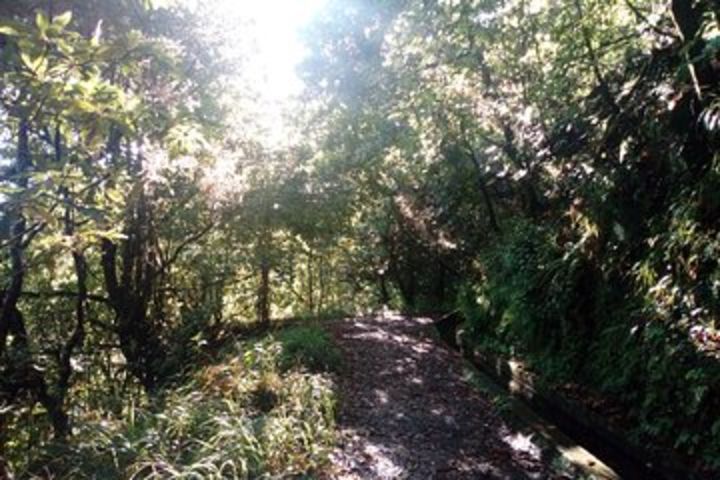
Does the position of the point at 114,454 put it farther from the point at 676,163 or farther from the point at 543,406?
the point at 676,163

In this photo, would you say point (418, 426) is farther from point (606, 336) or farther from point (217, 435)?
point (217, 435)

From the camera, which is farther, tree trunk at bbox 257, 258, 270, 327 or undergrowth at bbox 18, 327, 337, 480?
tree trunk at bbox 257, 258, 270, 327

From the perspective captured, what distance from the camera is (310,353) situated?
7348mm

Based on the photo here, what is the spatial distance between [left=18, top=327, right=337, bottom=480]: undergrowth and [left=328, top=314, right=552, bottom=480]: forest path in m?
0.33

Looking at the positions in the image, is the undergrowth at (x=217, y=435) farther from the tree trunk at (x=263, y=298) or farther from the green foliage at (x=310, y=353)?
the tree trunk at (x=263, y=298)

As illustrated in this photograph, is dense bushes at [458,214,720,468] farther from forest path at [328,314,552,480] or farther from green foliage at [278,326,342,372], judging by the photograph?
green foliage at [278,326,342,372]

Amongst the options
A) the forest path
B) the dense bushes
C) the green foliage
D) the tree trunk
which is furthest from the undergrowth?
the tree trunk

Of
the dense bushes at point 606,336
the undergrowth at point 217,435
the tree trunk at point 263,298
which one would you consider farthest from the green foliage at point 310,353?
the tree trunk at point 263,298

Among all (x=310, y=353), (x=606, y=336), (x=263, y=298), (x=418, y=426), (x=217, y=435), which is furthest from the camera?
(x=263, y=298)

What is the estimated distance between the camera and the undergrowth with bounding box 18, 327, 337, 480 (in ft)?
12.7

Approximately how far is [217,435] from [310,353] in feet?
10.3

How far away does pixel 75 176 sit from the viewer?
8.48 feet

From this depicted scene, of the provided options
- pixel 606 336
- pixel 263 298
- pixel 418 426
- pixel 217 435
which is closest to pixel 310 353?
pixel 418 426

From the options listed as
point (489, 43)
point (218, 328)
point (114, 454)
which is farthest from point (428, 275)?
point (114, 454)
